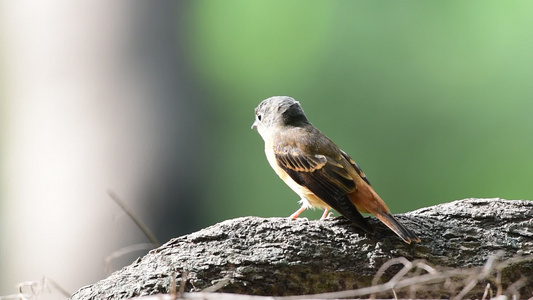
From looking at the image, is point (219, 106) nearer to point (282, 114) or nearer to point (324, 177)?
point (282, 114)

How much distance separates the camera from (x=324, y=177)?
6.56 feet

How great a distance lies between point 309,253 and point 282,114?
84 centimetres

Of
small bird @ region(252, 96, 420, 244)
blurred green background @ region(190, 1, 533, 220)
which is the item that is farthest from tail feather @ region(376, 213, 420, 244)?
blurred green background @ region(190, 1, 533, 220)

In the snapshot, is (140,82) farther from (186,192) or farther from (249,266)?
(249,266)

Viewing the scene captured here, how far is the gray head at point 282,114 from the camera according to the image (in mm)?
2393

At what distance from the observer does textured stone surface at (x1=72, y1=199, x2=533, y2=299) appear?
5.29 ft

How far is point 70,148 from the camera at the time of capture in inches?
131

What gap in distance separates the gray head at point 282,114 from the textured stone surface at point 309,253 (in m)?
0.65

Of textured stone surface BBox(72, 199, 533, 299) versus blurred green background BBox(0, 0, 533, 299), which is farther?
blurred green background BBox(0, 0, 533, 299)

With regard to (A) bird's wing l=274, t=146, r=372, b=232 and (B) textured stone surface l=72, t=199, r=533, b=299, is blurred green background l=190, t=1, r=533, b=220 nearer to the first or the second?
(A) bird's wing l=274, t=146, r=372, b=232

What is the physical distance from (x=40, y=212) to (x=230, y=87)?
1269mm

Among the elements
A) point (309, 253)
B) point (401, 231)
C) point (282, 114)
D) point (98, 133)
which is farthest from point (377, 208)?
point (98, 133)

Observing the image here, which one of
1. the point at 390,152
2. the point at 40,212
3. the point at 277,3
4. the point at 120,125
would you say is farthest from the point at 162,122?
the point at 390,152

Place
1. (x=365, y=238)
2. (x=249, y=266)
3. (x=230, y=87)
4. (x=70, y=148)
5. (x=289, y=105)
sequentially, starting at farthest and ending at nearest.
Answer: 1. (x=230, y=87)
2. (x=70, y=148)
3. (x=289, y=105)
4. (x=365, y=238)
5. (x=249, y=266)
